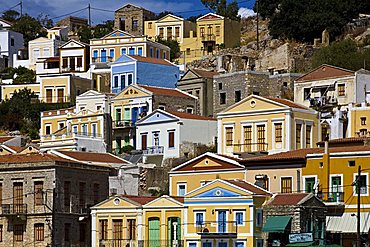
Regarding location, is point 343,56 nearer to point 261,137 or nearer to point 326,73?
point 326,73

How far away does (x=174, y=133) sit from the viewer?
2756 inches

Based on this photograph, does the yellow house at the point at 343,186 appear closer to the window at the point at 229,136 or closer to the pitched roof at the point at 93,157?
the window at the point at 229,136

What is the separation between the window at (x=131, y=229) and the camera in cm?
5581

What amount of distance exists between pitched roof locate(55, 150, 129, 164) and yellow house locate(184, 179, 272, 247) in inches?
501

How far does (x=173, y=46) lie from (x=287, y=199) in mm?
56933

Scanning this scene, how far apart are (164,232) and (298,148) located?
12.1 meters

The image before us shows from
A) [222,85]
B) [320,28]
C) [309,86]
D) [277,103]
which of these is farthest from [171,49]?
[277,103]

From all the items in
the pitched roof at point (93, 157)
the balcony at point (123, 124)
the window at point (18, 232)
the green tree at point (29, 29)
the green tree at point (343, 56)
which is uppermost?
the green tree at point (29, 29)

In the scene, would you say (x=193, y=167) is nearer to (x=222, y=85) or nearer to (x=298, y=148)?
(x=298, y=148)

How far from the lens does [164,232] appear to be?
179 feet

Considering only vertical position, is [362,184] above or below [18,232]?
above

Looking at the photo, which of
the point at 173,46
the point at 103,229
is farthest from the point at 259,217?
the point at 173,46

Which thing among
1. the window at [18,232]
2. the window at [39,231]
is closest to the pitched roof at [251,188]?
the window at [39,231]

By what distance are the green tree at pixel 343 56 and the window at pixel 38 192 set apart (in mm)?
30516
